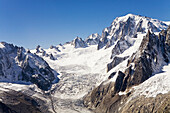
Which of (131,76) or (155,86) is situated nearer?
(155,86)

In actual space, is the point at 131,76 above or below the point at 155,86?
above

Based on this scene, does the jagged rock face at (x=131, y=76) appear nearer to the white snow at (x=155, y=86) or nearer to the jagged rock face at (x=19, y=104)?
the white snow at (x=155, y=86)

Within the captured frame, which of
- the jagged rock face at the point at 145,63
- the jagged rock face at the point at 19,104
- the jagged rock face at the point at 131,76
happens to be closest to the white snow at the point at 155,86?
the jagged rock face at the point at 131,76

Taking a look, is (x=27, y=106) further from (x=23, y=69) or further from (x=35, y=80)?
(x=23, y=69)

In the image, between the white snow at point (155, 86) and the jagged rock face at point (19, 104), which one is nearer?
the white snow at point (155, 86)

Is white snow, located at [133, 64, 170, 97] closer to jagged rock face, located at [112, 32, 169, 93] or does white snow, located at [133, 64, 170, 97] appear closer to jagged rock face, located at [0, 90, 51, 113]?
jagged rock face, located at [112, 32, 169, 93]

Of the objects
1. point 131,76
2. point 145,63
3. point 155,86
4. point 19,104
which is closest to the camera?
point 155,86

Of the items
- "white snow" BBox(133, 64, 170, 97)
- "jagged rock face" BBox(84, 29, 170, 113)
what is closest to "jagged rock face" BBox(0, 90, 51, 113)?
"jagged rock face" BBox(84, 29, 170, 113)

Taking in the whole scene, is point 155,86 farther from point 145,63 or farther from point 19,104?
point 19,104

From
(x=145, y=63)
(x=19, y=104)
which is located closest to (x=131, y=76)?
(x=145, y=63)

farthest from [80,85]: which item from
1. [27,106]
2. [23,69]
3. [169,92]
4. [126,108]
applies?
[169,92]
